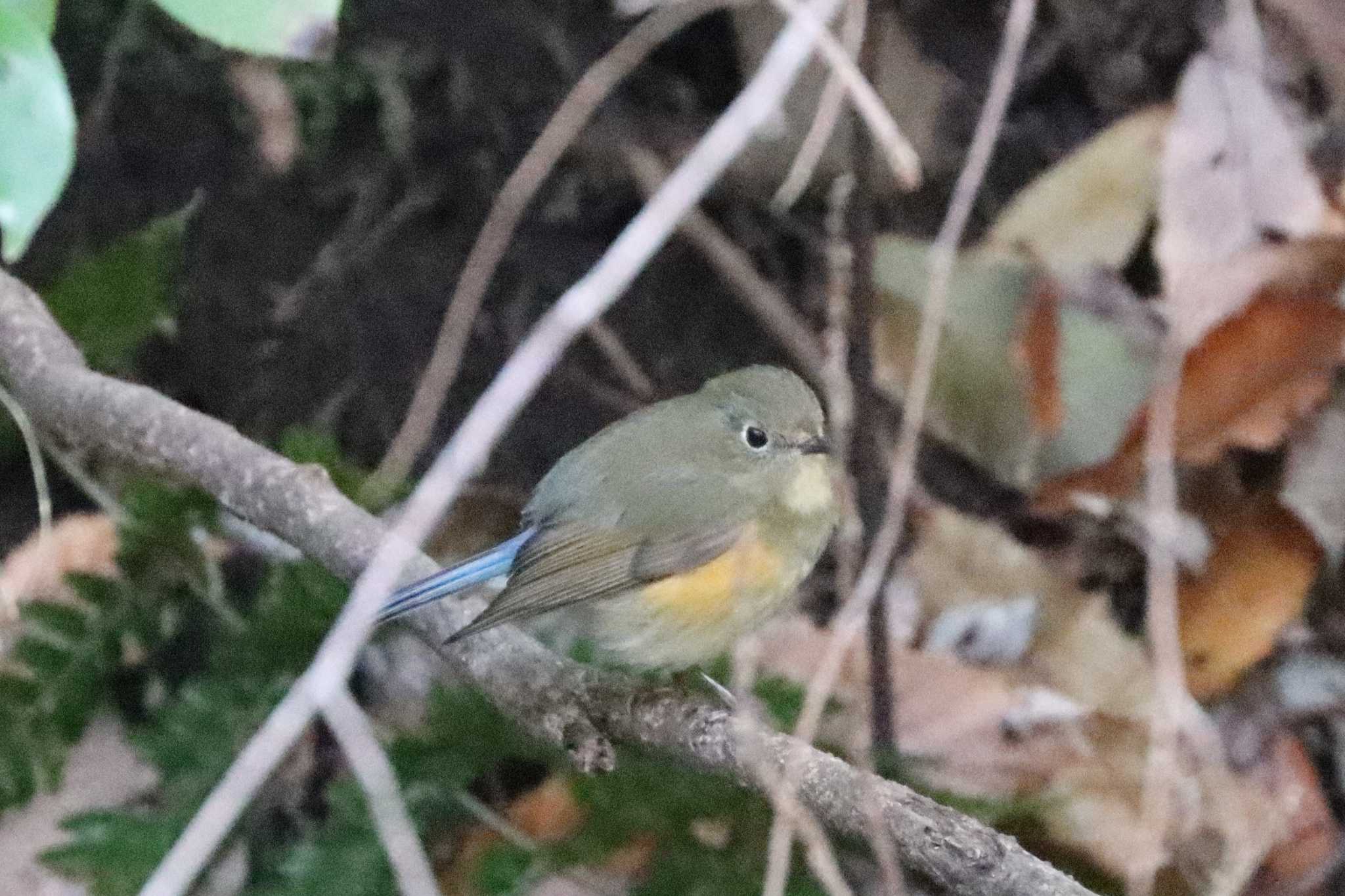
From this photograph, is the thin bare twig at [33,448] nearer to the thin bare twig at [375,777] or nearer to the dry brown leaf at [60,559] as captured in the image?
the dry brown leaf at [60,559]

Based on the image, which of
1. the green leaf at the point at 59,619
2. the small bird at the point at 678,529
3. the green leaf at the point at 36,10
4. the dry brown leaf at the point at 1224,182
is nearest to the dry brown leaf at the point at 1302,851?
the dry brown leaf at the point at 1224,182

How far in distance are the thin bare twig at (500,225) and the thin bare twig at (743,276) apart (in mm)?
183

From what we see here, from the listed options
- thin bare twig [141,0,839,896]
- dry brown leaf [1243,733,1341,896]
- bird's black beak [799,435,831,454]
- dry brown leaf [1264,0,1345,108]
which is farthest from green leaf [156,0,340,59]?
dry brown leaf [1264,0,1345,108]

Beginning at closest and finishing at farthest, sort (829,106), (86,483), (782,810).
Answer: (782,810), (829,106), (86,483)

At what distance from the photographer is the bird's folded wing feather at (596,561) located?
2062mm

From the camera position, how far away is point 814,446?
7.49ft

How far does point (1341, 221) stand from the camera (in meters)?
3.03

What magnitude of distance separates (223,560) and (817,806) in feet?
5.92

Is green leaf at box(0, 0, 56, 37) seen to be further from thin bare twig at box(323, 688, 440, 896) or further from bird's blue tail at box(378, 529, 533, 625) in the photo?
bird's blue tail at box(378, 529, 533, 625)

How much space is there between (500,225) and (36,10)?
0.67m

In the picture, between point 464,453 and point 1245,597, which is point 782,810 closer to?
point 464,453

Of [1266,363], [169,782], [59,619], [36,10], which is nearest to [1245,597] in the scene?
[1266,363]

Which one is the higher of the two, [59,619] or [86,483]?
[86,483]

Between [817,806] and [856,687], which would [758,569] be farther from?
[817,806]
